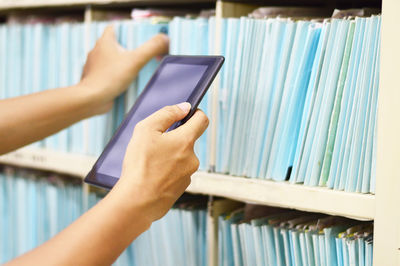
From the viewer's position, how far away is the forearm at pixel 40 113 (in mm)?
1154

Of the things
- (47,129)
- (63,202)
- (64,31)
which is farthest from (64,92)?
(63,202)

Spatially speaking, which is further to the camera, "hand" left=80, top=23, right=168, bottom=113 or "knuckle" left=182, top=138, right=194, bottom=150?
"hand" left=80, top=23, right=168, bottom=113

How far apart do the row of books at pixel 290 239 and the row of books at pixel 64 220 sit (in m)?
0.08

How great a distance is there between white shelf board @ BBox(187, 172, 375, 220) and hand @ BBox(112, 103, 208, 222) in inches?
10.5

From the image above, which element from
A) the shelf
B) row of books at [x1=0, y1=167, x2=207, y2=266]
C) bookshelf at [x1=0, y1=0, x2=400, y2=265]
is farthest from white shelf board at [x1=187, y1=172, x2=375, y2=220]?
the shelf

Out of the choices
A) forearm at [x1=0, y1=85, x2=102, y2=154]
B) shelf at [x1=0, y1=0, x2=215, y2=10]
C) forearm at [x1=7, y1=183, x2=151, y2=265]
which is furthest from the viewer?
shelf at [x1=0, y1=0, x2=215, y2=10]

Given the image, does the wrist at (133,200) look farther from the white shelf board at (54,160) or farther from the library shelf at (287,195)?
the white shelf board at (54,160)

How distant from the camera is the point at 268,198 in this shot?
1024 mm

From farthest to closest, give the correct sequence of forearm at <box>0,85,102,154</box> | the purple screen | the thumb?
forearm at <box>0,85,102,154</box> → the purple screen → the thumb

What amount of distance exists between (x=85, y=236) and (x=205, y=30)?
2.04 feet

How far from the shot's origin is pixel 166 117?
0.80 m

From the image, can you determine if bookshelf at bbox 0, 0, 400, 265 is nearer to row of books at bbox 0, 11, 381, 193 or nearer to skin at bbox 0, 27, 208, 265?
row of books at bbox 0, 11, 381, 193

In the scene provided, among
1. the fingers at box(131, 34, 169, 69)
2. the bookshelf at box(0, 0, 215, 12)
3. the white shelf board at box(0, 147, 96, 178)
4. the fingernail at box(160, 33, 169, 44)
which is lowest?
the white shelf board at box(0, 147, 96, 178)

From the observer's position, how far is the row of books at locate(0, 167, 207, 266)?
1.19 meters
